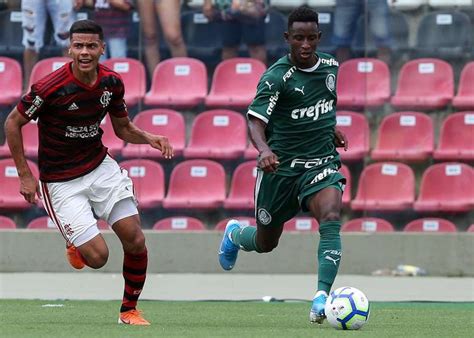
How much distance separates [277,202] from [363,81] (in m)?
4.98

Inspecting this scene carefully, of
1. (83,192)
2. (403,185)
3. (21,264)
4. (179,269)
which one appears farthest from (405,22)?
(83,192)

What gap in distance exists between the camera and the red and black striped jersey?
894 centimetres

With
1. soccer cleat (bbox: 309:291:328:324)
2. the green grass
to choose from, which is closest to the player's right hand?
soccer cleat (bbox: 309:291:328:324)

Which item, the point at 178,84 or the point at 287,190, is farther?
the point at 178,84

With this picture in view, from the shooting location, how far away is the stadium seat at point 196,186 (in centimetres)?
1451

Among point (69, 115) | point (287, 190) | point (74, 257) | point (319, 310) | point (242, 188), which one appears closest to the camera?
point (319, 310)

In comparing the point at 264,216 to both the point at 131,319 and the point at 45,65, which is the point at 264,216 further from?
the point at 45,65

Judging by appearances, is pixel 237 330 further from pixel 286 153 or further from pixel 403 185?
pixel 403 185

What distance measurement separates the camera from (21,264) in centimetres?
1432

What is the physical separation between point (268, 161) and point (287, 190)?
0.80 m

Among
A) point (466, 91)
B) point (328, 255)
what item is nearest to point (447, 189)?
point (466, 91)

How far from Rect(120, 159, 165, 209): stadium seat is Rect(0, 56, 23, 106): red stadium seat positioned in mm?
1449

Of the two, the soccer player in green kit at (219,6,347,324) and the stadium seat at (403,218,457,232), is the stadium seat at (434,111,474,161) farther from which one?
the soccer player in green kit at (219,6,347,324)

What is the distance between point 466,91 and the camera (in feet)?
47.8
